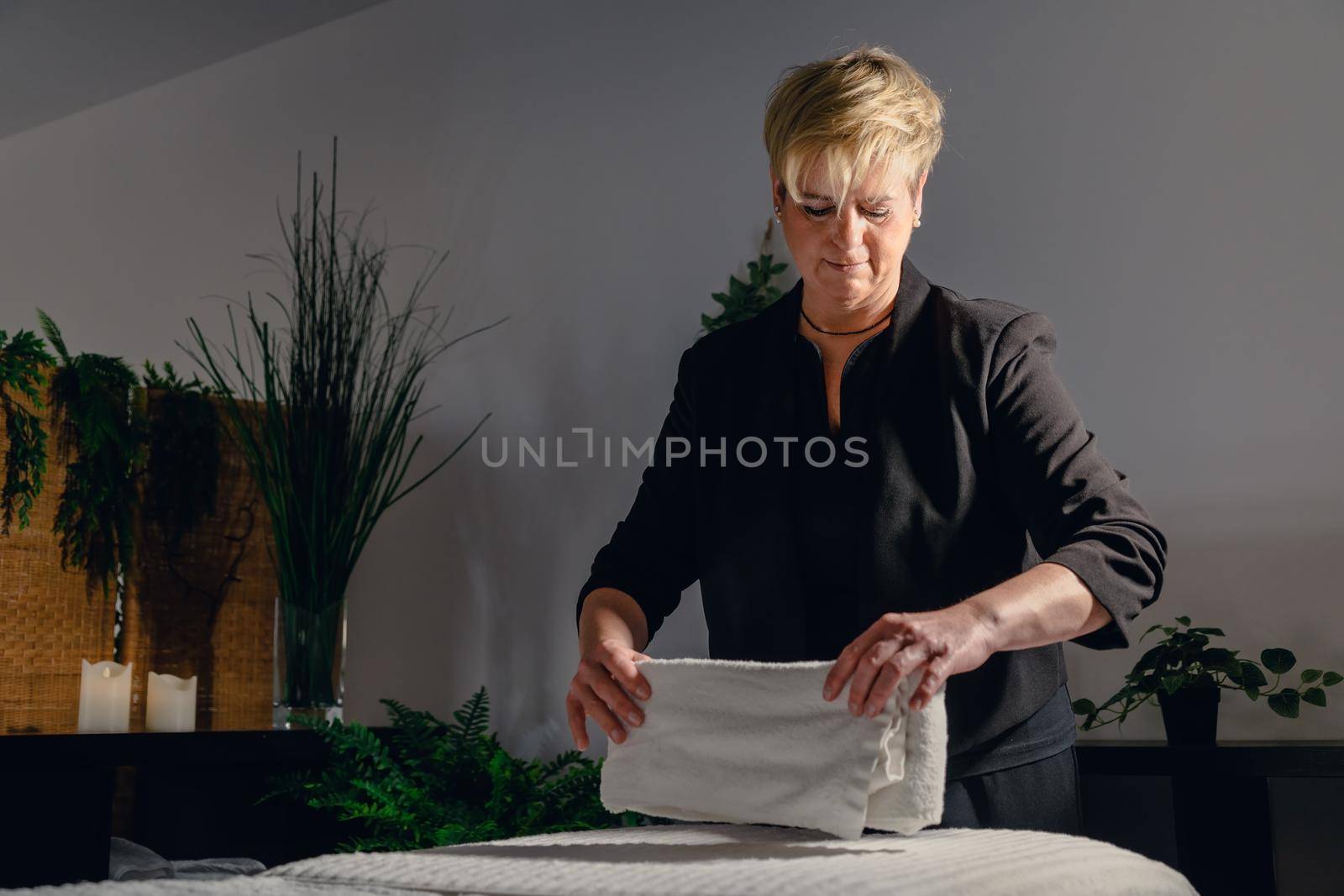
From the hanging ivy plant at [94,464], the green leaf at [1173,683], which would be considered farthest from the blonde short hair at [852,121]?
the hanging ivy plant at [94,464]

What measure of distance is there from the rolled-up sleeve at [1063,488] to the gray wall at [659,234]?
77 centimetres

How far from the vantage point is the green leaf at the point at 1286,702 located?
1652 mm

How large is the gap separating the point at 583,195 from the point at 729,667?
186cm

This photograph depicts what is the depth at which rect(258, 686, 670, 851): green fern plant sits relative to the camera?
203cm

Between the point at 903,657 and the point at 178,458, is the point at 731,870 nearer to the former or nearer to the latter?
the point at 903,657

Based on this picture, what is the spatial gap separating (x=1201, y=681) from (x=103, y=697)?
1764 millimetres

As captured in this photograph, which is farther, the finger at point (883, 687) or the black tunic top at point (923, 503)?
the black tunic top at point (923, 503)

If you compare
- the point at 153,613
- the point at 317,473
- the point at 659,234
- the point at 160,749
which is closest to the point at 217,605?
the point at 153,613

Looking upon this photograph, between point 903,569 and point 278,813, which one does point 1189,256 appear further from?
point 278,813

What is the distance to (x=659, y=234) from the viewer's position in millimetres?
2551

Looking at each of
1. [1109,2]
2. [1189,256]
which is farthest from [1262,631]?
[1109,2]

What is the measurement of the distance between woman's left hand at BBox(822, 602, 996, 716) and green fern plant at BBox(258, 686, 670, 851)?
1226 millimetres

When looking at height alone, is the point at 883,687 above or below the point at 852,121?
below

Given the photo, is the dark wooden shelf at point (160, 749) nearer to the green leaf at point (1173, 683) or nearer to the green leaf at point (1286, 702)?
the green leaf at point (1173, 683)
